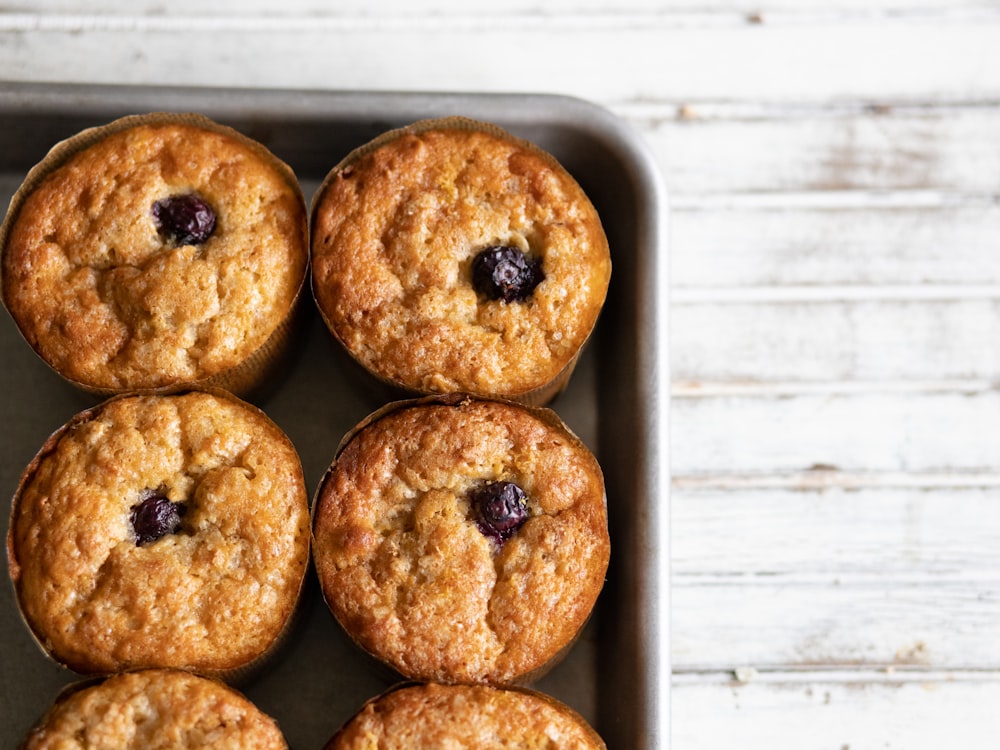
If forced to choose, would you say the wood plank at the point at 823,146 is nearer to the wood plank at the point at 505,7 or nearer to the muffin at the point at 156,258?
the wood plank at the point at 505,7

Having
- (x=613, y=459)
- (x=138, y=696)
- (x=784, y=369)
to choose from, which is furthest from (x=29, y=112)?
(x=784, y=369)

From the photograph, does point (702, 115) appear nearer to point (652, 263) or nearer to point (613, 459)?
point (652, 263)

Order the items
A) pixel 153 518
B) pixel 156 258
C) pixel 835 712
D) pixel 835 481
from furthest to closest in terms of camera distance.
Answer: pixel 835 481, pixel 835 712, pixel 156 258, pixel 153 518

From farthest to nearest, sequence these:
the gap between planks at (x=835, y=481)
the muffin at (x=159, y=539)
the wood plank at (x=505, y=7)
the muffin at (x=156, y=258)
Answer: the wood plank at (x=505, y=7) < the gap between planks at (x=835, y=481) < the muffin at (x=156, y=258) < the muffin at (x=159, y=539)

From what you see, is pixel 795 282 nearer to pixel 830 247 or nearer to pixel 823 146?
pixel 830 247

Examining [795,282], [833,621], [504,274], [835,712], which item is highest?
[504,274]

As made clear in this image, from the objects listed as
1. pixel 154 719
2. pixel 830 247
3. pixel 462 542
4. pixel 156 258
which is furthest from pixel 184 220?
pixel 830 247

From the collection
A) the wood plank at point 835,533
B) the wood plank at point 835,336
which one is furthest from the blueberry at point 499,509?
the wood plank at point 835,336
